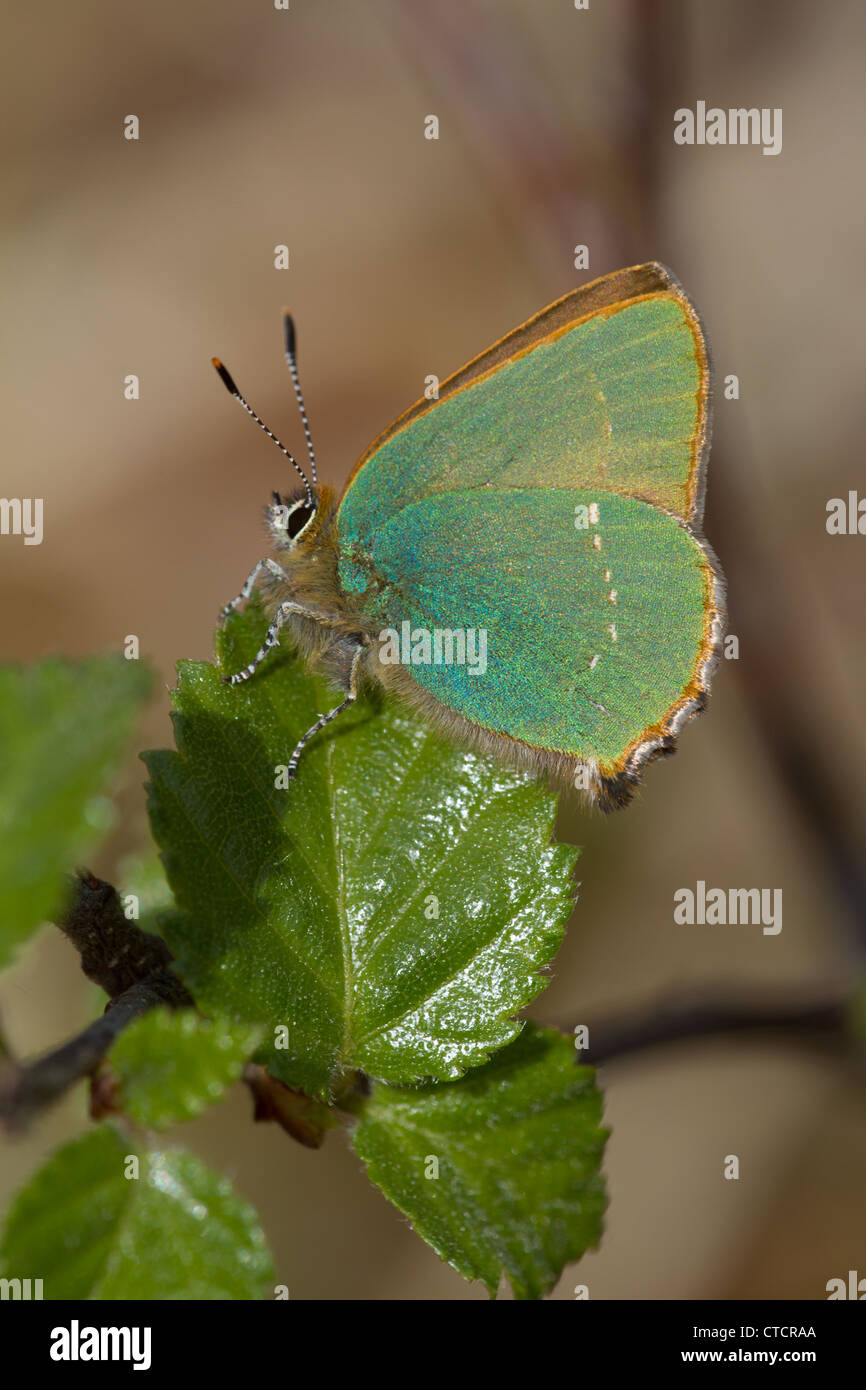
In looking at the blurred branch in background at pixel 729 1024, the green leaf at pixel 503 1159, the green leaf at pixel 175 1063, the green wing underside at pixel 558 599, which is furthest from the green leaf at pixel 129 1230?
the green wing underside at pixel 558 599

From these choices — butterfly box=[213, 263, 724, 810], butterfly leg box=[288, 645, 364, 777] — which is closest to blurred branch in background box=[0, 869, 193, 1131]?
butterfly leg box=[288, 645, 364, 777]

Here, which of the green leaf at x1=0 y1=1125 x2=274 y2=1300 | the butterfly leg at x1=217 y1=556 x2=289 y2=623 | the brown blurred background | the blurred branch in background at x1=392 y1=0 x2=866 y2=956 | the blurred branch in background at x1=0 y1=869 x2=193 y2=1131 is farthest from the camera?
the brown blurred background

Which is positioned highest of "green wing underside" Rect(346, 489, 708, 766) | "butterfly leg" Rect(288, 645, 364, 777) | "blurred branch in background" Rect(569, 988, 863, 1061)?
"green wing underside" Rect(346, 489, 708, 766)

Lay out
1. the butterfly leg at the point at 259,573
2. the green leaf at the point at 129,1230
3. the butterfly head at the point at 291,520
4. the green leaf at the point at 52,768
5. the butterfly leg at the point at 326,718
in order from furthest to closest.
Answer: the butterfly head at the point at 291,520, the butterfly leg at the point at 259,573, the butterfly leg at the point at 326,718, the green leaf at the point at 129,1230, the green leaf at the point at 52,768

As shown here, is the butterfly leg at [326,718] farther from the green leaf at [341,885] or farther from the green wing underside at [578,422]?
the green wing underside at [578,422]

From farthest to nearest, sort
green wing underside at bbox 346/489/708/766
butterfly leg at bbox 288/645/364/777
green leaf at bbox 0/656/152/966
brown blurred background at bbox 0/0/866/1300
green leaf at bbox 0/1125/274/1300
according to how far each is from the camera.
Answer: brown blurred background at bbox 0/0/866/1300 < green wing underside at bbox 346/489/708/766 < butterfly leg at bbox 288/645/364/777 < green leaf at bbox 0/1125/274/1300 < green leaf at bbox 0/656/152/966

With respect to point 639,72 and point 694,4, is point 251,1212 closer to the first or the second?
point 639,72

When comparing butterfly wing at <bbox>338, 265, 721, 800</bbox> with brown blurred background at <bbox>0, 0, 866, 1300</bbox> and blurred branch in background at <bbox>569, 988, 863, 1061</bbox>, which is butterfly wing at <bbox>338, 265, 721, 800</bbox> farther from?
brown blurred background at <bbox>0, 0, 866, 1300</bbox>
